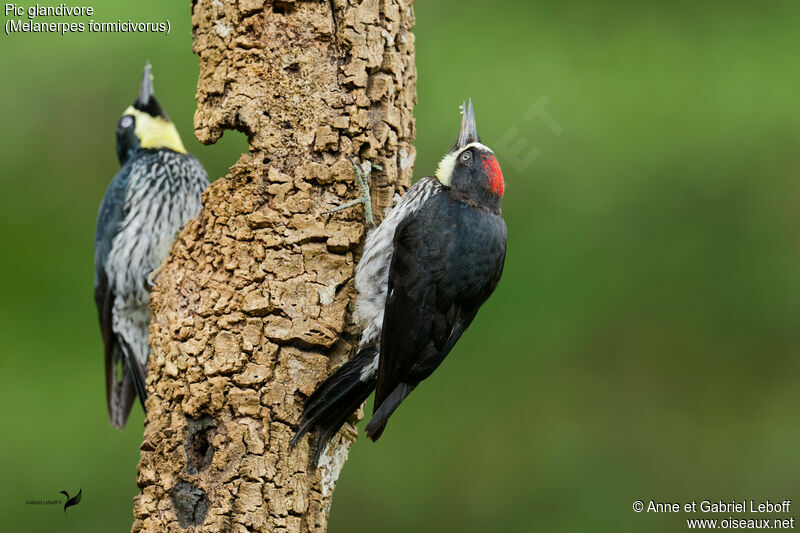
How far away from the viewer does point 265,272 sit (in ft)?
8.44

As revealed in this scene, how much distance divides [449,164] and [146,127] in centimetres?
159

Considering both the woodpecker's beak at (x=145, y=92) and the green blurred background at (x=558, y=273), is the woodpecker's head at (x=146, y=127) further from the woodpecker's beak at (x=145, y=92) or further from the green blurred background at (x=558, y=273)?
the green blurred background at (x=558, y=273)

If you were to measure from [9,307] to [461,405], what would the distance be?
2506mm

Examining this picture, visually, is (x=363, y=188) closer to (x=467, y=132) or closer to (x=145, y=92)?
(x=467, y=132)

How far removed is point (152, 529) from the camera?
98.9 inches

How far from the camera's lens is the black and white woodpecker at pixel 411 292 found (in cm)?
254

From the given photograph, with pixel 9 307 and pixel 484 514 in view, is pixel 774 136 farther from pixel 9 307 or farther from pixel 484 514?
pixel 9 307

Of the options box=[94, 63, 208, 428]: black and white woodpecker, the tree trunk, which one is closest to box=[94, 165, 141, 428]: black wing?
box=[94, 63, 208, 428]: black and white woodpecker

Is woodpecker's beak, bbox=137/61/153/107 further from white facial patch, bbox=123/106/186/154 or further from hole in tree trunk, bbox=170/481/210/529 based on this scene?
hole in tree trunk, bbox=170/481/210/529

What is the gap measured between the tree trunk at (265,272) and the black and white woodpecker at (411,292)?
7 cm

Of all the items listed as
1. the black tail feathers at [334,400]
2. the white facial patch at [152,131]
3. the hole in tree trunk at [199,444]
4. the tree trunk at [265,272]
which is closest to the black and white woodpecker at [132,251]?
the white facial patch at [152,131]

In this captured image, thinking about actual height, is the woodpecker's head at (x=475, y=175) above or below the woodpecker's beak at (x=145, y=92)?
below

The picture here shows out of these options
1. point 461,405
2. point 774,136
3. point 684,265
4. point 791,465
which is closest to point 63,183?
point 461,405

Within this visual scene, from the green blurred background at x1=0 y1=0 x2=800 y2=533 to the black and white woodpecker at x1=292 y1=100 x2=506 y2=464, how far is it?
6.13 feet
